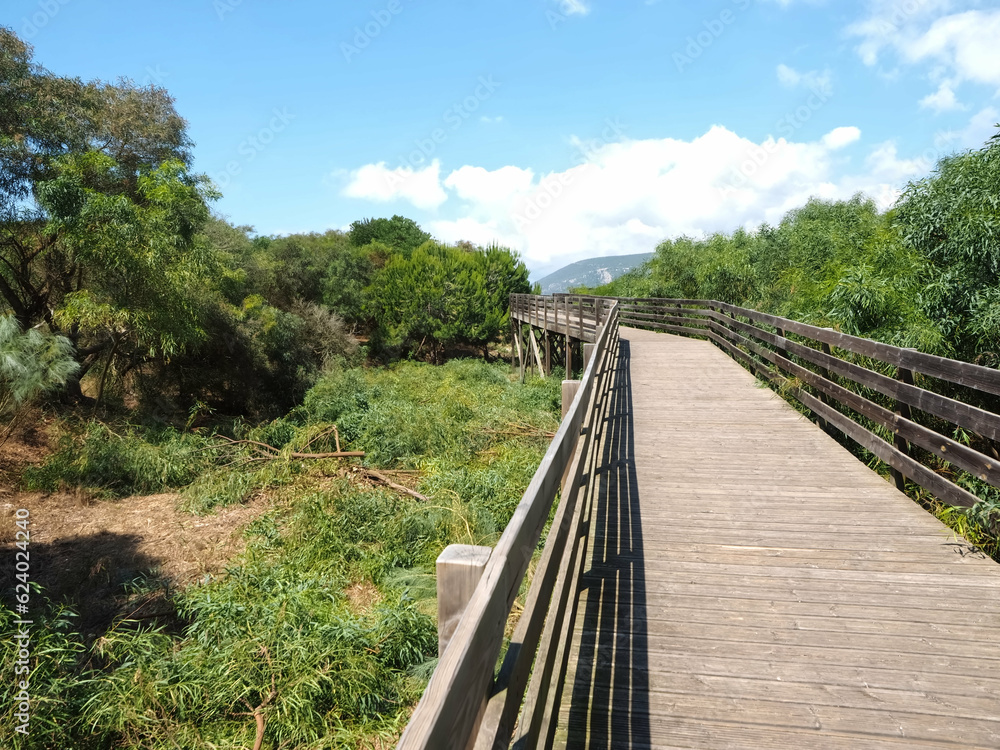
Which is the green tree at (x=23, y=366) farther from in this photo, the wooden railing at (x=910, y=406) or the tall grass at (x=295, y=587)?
the wooden railing at (x=910, y=406)

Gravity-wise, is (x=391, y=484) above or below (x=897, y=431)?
below

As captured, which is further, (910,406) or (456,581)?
(910,406)

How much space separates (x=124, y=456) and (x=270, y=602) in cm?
799

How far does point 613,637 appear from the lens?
9.91 ft

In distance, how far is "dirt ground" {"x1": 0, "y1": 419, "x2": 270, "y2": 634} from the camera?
697cm

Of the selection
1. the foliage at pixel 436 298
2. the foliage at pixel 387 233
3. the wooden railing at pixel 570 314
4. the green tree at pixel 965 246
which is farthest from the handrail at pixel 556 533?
the foliage at pixel 387 233

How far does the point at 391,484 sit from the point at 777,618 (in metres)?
7.73

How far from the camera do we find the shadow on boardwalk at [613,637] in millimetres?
2412

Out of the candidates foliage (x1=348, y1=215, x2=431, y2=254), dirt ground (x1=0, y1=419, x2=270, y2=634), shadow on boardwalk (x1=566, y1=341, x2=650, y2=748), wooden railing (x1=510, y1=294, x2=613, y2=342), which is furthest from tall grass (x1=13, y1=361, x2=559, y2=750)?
foliage (x1=348, y1=215, x2=431, y2=254)

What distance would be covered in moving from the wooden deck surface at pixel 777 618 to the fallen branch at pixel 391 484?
4293 millimetres

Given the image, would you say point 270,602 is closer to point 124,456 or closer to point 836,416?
point 836,416

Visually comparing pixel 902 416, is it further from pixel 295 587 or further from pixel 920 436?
pixel 295 587

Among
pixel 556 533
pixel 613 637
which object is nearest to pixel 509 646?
pixel 556 533

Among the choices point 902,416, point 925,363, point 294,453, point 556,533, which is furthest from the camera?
point 294,453
